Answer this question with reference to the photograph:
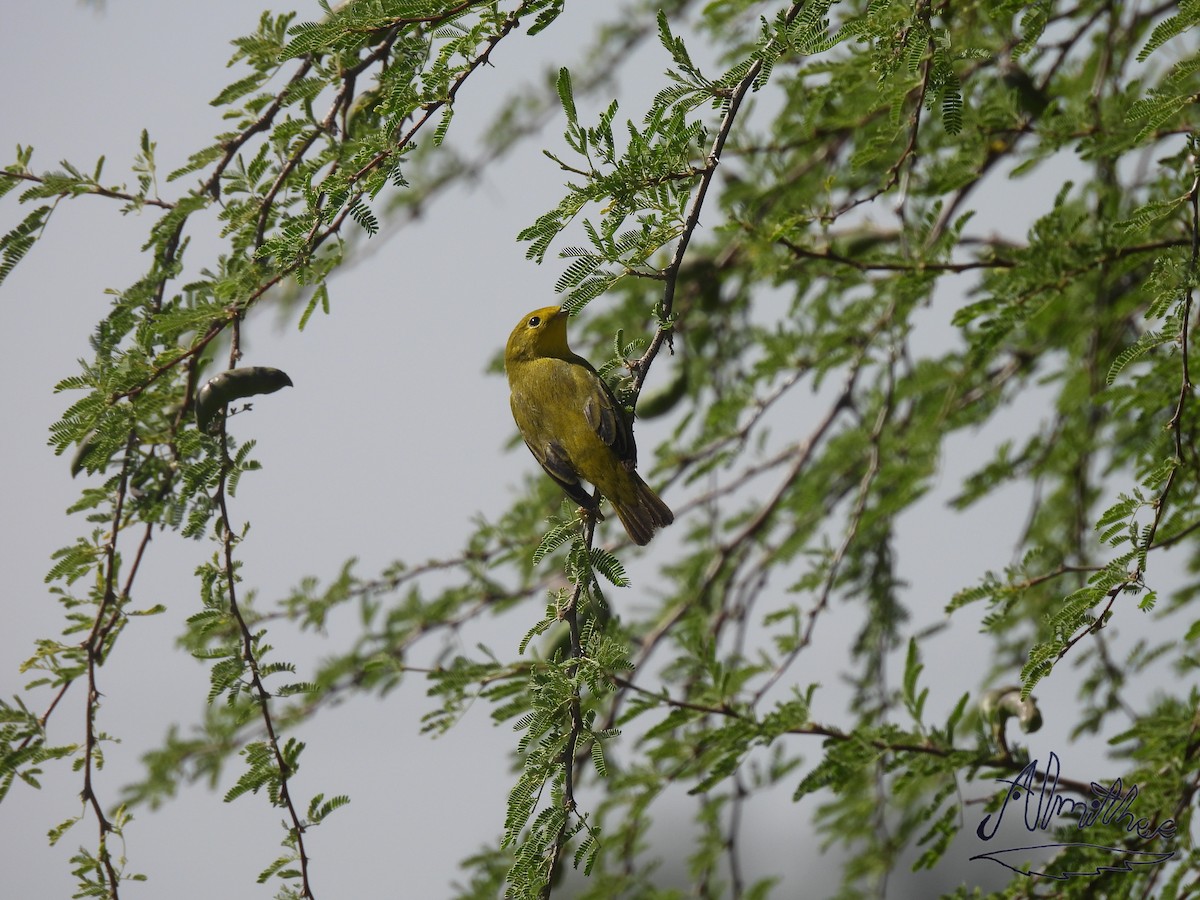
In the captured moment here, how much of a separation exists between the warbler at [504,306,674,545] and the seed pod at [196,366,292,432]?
0.84 metres

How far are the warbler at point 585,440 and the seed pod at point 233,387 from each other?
84cm

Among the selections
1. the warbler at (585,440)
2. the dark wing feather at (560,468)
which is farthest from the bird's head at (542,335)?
the dark wing feather at (560,468)

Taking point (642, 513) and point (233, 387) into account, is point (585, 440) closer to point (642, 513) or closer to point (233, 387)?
point (642, 513)

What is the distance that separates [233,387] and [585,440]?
3.45ft

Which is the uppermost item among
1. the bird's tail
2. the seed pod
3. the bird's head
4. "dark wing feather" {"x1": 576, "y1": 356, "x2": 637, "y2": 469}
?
the bird's head

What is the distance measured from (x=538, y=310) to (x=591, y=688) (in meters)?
1.88

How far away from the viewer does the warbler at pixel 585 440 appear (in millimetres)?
3260

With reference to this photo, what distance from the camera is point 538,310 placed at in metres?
3.91

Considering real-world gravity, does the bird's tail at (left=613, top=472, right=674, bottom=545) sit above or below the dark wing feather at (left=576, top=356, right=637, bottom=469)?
below

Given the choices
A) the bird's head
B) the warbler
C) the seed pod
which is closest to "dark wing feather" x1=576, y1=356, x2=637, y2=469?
the warbler

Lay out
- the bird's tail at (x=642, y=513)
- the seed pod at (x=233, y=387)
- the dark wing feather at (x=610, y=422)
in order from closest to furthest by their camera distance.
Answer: the seed pod at (x=233, y=387) < the dark wing feather at (x=610, y=422) < the bird's tail at (x=642, y=513)

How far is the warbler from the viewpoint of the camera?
3260mm

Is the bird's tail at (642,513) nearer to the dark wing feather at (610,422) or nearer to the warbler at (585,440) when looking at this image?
the warbler at (585,440)

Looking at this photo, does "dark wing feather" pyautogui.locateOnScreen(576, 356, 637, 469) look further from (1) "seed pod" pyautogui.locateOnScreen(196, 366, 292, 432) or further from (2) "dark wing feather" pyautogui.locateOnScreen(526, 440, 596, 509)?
(1) "seed pod" pyautogui.locateOnScreen(196, 366, 292, 432)
